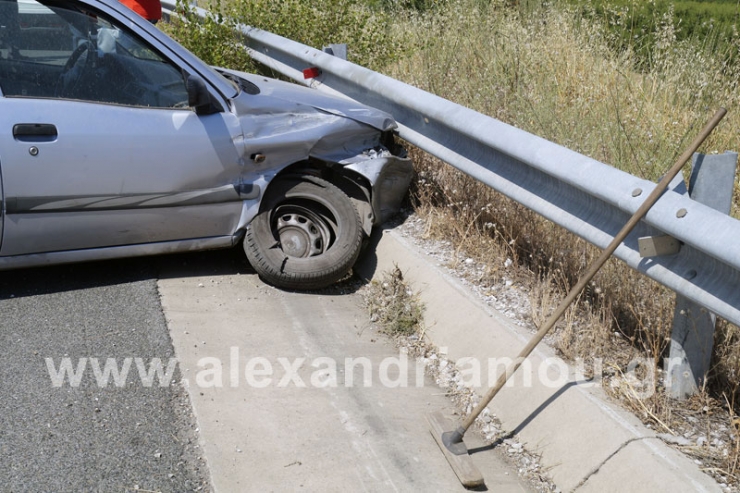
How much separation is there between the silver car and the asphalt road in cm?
28

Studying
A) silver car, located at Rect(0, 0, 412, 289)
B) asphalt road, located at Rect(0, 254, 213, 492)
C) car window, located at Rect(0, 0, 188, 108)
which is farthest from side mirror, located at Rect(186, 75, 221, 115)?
asphalt road, located at Rect(0, 254, 213, 492)

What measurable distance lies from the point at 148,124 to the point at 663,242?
301 centimetres

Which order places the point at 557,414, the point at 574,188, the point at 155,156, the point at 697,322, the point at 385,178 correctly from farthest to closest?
1. the point at 385,178
2. the point at 155,156
3. the point at 574,188
4. the point at 557,414
5. the point at 697,322

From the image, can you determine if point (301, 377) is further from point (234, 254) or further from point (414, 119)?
point (414, 119)

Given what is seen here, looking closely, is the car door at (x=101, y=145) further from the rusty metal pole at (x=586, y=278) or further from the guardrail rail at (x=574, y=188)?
the rusty metal pole at (x=586, y=278)

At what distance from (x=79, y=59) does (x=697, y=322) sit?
3670mm

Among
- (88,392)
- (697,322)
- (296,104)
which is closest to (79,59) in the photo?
(296,104)

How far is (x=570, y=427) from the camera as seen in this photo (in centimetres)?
373

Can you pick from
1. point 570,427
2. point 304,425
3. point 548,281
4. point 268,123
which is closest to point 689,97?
point 548,281

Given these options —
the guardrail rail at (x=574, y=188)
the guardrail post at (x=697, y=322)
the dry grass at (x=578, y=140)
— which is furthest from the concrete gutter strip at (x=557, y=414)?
the guardrail rail at (x=574, y=188)

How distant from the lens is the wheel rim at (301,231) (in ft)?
18.3

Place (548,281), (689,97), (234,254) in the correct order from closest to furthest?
(548,281) → (234,254) → (689,97)

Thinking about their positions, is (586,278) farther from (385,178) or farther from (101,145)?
(101,145)

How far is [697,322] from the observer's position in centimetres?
364
